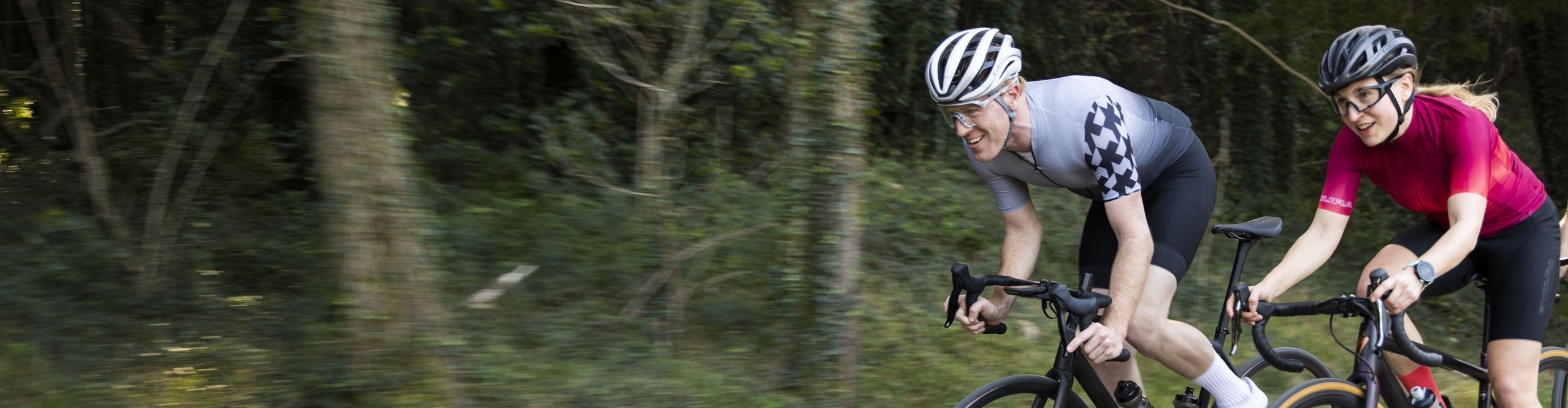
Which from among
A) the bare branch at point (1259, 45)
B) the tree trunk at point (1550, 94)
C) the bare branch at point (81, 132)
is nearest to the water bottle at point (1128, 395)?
the bare branch at point (81, 132)

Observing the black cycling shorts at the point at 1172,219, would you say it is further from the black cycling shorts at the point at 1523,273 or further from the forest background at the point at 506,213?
the forest background at the point at 506,213

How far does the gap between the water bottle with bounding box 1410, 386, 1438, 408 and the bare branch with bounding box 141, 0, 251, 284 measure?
17.9 feet

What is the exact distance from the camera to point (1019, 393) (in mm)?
3109

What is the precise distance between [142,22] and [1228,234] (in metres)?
6.21

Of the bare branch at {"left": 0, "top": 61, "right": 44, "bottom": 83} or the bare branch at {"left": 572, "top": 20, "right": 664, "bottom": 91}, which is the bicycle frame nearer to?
the bare branch at {"left": 572, "top": 20, "right": 664, "bottom": 91}

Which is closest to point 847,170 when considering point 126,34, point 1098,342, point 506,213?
point 1098,342

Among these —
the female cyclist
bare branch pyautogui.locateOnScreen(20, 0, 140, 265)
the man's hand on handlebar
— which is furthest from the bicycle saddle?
bare branch pyautogui.locateOnScreen(20, 0, 140, 265)

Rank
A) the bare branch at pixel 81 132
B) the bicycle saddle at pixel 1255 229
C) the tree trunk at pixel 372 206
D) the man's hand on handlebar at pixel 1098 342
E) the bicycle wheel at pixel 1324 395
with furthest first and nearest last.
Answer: the bare branch at pixel 81 132 → the tree trunk at pixel 372 206 → the bicycle saddle at pixel 1255 229 → the bicycle wheel at pixel 1324 395 → the man's hand on handlebar at pixel 1098 342

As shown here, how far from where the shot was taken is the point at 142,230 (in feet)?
19.0

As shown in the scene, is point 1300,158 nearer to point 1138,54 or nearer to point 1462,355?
point 1138,54

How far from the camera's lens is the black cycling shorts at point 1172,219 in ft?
10.7

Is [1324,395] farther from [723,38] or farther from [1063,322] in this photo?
[723,38]

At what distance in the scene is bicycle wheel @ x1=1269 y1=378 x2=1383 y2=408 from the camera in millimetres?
3113

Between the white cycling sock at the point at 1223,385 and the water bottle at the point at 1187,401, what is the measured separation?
0.19 metres
